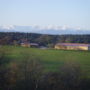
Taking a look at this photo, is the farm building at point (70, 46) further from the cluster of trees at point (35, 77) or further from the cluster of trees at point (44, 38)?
the cluster of trees at point (35, 77)

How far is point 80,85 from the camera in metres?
9.46

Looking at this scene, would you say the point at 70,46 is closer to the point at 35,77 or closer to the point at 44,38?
the point at 44,38

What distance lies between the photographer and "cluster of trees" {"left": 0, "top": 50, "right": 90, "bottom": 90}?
9.31 meters

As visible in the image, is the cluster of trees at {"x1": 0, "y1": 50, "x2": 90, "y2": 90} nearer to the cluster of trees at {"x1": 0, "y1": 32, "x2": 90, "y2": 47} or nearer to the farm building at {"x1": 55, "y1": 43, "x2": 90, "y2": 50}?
the cluster of trees at {"x1": 0, "y1": 32, "x2": 90, "y2": 47}

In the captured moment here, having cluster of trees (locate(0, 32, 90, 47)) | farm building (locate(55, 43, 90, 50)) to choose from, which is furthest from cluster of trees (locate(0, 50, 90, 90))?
farm building (locate(55, 43, 90, 50))

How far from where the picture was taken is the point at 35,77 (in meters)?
9.55

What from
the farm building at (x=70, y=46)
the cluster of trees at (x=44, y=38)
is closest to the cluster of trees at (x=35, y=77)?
the cluster of trees at (x=44, y=38)

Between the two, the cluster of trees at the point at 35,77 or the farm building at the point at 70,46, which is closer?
the cluster of trees at the point at 35,77

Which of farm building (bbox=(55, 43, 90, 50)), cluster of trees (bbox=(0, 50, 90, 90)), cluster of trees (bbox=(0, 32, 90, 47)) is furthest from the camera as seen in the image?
farm building (bbox=(55, 43, 90, 50))

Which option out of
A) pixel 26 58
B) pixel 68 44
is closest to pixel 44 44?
pixel 68 44

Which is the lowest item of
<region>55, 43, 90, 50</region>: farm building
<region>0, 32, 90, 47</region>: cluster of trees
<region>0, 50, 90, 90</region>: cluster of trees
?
<region>0, 50, 90, 90</region>: cluster of trees

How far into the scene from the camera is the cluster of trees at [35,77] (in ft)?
30.6

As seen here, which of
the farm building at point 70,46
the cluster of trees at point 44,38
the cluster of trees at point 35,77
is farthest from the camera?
the farm building at point 70,46

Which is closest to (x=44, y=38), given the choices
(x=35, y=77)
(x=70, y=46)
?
(x=70, y=46)
